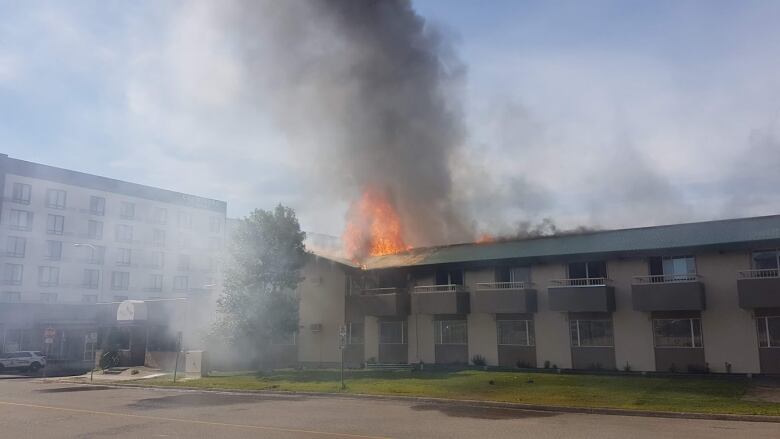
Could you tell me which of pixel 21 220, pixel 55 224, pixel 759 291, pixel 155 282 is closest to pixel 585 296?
pixel 759 291

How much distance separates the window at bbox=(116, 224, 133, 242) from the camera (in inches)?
2486

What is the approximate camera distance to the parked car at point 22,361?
39688mm

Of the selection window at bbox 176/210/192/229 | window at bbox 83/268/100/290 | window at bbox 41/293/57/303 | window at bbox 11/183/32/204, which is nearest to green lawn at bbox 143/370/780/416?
window at bbox 41/293/57/303

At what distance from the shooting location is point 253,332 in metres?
32.3

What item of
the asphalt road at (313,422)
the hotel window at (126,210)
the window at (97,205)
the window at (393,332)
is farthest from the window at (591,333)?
the hotel window at (126,210)

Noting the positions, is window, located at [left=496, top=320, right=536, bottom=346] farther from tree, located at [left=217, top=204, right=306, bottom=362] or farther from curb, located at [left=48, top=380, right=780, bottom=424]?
tree, located at [left=217, top=204, right=306, bottom=362]

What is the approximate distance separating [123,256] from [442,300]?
4626 cm

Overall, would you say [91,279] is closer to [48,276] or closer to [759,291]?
[48,276]

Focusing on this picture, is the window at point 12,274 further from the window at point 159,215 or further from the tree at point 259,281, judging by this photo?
the tree at point 259,281

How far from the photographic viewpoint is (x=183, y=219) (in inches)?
2623

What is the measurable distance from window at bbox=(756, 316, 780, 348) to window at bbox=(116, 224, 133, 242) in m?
58.6

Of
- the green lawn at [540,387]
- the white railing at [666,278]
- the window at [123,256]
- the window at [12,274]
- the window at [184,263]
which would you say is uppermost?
the window at [123,256]

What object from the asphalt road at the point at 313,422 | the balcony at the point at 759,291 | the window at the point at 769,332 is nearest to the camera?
the asphalt road at the point at 313,422

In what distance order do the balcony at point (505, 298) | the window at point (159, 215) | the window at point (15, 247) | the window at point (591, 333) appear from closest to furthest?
the window at point (591, 333), the balcony at point (505, 298), the window at point (15, 247), the window at point (159, 215)
